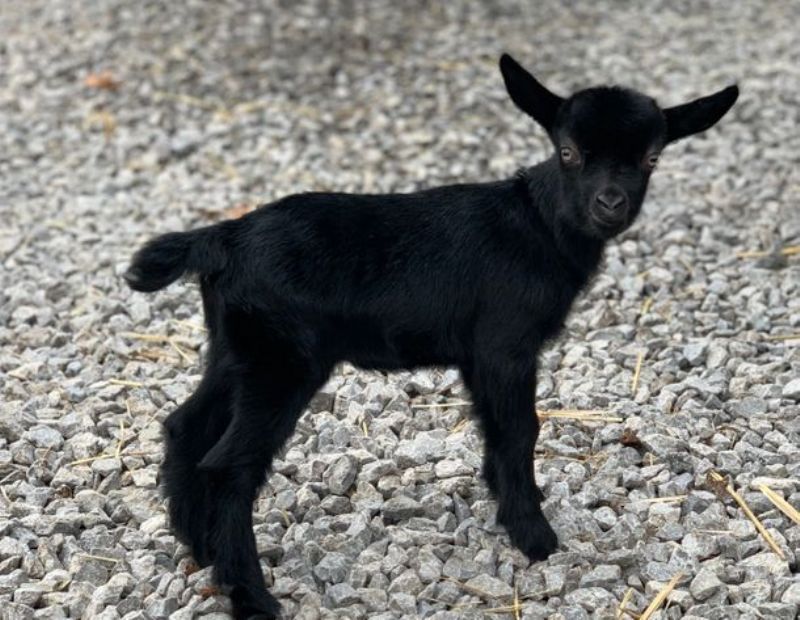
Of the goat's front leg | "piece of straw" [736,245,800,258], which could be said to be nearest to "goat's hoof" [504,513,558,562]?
the goat's front leg

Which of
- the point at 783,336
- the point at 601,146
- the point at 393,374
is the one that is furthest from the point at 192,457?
the point at 783,336

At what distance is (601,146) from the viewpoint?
14.0ft

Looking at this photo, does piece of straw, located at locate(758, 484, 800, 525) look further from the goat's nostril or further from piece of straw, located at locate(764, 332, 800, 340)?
piece of straw, located at locate(764, 332, 800, 340)

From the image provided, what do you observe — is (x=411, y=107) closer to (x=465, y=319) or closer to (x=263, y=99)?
(x=263, y=99)

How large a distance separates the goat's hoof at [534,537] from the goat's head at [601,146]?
1.01 metres

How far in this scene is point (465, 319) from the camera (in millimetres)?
4348

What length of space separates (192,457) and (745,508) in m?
1.97

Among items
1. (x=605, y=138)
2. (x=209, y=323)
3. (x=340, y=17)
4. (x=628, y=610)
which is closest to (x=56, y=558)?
(x=209, y=323)

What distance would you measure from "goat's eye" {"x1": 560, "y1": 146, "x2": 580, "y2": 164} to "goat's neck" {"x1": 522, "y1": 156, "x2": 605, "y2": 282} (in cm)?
8

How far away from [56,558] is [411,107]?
572 cm

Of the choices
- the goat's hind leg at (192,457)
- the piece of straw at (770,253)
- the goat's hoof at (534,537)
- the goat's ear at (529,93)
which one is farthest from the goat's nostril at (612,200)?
the piece of straw at (770,253)

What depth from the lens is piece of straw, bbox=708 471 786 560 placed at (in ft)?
14.3

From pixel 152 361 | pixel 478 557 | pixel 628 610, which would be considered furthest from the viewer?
pixel 152 361

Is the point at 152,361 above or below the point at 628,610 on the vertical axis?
below
